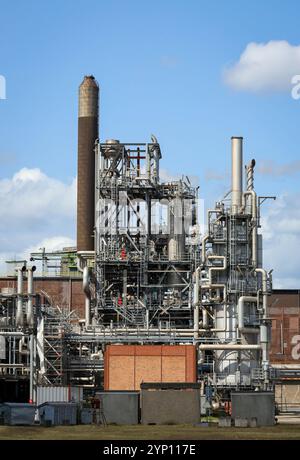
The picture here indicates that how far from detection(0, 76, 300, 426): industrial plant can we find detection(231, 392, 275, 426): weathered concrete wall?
6 cm

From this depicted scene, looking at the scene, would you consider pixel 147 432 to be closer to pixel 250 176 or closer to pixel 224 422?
pixel 224 422

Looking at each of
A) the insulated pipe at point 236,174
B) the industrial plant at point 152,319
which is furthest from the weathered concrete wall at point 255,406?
the insulated pipe at point 236,174

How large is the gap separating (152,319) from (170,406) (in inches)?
830

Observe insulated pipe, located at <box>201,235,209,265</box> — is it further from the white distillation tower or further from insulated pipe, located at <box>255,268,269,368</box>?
insulated pipe, located at <box>255,268,269,368</box>

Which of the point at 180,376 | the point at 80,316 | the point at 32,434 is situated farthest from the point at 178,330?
the point at 32,434

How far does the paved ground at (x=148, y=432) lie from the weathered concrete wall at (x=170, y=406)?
6.36 feet

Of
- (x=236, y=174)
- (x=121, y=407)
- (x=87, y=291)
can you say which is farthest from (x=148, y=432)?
(x=236, y=174)

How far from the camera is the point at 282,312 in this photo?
99688 millimetres

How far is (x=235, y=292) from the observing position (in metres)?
78.4

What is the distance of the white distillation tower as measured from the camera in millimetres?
76875

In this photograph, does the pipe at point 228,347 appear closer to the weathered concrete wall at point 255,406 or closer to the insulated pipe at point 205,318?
the insulated pipe at point 205,318

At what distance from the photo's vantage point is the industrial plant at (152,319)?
65.2 meters

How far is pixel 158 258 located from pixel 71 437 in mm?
34326
